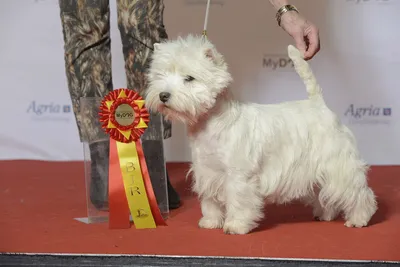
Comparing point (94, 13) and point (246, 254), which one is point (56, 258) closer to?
point (246, 254)

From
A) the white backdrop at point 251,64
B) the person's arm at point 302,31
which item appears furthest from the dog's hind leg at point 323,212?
the white backdrop at point 251,64

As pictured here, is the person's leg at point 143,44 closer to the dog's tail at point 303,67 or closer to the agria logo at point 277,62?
the dog's tail at point 303,67

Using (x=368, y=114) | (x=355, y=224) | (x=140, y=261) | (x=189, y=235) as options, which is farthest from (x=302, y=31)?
(x=368, y=114)

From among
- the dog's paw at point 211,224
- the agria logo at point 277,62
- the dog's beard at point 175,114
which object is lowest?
the dog's paw at point 211,224

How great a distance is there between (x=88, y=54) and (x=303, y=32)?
787mm

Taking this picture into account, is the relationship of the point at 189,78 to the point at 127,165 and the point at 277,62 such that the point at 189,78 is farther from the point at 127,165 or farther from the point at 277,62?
the point at 277,62

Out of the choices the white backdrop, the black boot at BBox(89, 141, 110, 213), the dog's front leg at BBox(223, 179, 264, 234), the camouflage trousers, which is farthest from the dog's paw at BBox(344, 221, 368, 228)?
the white backdrop

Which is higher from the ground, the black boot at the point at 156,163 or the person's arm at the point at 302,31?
the person's arm at the point at 302,31

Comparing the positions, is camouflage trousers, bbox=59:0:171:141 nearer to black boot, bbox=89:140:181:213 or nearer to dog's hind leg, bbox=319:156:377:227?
black boot, bbox=89:140:181:213

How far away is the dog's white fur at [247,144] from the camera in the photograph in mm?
1999

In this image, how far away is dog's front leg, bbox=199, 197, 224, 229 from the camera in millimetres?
2203

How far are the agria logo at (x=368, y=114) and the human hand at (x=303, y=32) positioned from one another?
4.59 feet

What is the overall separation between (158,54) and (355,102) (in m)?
1.78

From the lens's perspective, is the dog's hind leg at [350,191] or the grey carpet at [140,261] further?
the dog's hind leg at [350,191]
